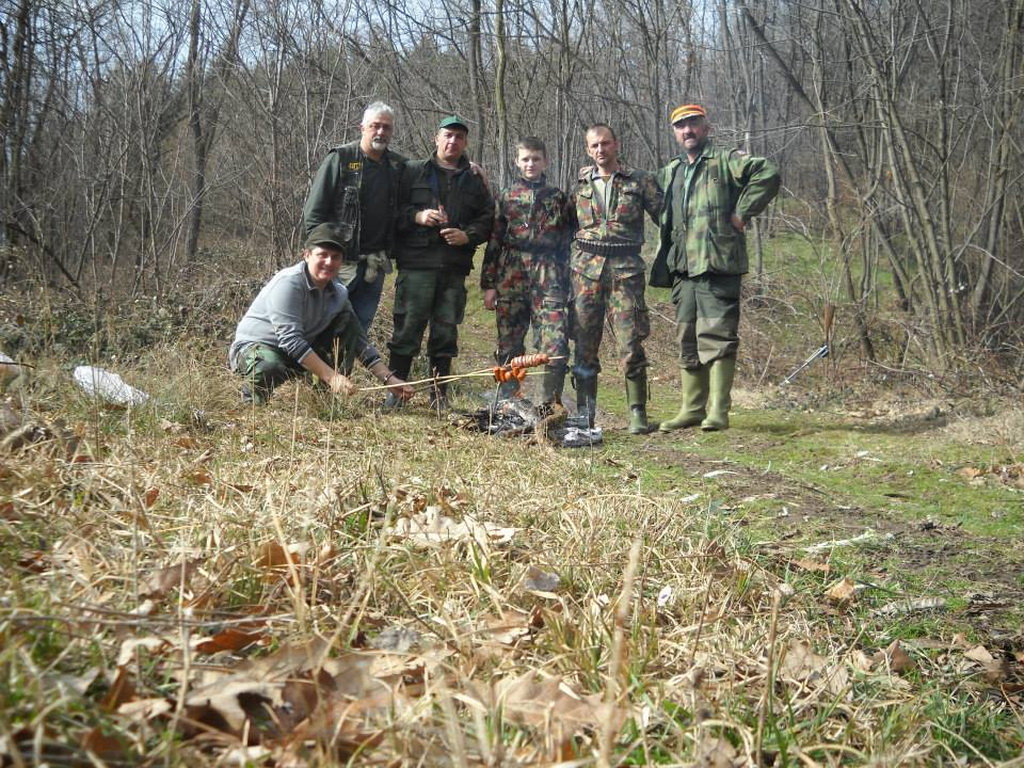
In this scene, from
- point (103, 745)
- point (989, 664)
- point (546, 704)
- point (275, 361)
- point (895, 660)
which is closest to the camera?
point (103, 745)

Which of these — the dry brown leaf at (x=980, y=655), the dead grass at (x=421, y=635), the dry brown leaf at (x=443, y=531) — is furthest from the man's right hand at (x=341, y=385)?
the dry brown leaf at (x=980, y=655)

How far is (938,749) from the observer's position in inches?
68.6

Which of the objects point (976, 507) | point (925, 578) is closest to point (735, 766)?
point (925, 578)

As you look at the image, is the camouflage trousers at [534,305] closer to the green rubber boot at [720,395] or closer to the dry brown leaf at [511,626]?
the green rubber boot at [720,395]

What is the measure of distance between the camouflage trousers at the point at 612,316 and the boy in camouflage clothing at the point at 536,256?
0.14m

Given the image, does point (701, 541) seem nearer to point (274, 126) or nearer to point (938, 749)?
point (938, 749)

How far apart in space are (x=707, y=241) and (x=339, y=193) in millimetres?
2524

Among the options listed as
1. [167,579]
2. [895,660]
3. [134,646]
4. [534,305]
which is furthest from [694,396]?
[134,646]

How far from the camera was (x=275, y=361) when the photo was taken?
17.5ft

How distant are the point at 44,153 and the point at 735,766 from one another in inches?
408

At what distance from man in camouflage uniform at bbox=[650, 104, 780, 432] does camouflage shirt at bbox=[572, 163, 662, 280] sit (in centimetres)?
35

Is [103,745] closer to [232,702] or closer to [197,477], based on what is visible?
[232,702]

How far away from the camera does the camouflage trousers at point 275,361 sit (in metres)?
5.27

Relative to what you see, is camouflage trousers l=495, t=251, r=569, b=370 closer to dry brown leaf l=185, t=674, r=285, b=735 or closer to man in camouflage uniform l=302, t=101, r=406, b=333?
man in camouflage uniform l=302, t=101, r=406, b=333
